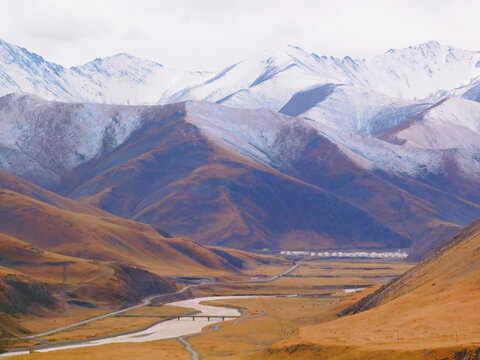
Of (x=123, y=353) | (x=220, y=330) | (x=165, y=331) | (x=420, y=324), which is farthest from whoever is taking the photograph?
(x=165, y=331)

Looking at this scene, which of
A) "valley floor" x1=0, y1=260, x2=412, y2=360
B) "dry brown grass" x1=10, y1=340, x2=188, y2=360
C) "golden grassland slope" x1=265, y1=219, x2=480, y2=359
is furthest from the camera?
"valley floor" x1=0, y1=260, x2=412, y2=360

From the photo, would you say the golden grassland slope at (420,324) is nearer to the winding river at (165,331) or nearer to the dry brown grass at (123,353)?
the dry brown grass at (123,353)

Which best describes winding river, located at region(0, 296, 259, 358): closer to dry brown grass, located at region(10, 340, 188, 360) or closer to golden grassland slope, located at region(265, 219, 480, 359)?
dry brown grass, located at region(10, 340, 188, 360)

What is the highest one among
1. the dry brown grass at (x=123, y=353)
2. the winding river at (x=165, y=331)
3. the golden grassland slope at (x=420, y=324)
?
the golden grassland slope at (x=420, y=324)

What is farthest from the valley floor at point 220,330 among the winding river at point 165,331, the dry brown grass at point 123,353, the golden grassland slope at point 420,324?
the golden grassland slope at point 420,324

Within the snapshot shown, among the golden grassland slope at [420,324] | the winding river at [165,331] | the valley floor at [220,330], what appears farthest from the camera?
the winding river at [165,331]

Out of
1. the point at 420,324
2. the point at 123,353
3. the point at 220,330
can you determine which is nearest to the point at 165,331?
the point at 220,330

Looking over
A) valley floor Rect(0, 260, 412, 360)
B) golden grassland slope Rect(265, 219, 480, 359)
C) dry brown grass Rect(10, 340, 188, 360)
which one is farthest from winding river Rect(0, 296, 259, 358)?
golden grassland slope Rect(265, 219, 480, 359)

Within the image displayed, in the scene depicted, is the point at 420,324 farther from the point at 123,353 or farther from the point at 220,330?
the point at 220,330

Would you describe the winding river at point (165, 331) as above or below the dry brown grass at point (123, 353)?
below
